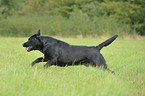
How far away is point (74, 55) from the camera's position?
581 centimetres

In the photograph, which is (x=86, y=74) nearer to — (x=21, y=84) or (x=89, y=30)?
(x=21, y=84)

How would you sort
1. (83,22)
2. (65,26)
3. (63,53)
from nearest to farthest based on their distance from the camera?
(63,53), (65,26), (83,22)

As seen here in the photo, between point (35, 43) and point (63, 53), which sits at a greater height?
point (35, 43)

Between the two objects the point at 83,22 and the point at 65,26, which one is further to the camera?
the point at 83,22

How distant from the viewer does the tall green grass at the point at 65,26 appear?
29219 millimetres

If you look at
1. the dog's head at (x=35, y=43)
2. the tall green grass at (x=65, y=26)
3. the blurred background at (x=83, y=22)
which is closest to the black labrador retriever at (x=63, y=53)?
the dog's head at (x=35, y=43)

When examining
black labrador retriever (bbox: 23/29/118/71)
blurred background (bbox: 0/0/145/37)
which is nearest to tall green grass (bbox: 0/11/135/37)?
blurred background (bbox: 0/0/145/37)

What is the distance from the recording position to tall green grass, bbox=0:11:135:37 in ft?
95.9

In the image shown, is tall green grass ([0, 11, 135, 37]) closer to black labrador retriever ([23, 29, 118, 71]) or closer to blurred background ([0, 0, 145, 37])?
blurred background ([0, 0, 145, 37])

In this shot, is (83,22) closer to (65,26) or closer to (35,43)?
(65,26)

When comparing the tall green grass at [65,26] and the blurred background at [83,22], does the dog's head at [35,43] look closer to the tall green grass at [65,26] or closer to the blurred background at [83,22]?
the blurred background at [83,22]

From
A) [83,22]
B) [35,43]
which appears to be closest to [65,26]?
[83,22]

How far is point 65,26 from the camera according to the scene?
30047 mm

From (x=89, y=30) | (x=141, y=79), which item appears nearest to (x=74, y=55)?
(x=141, y=79)
